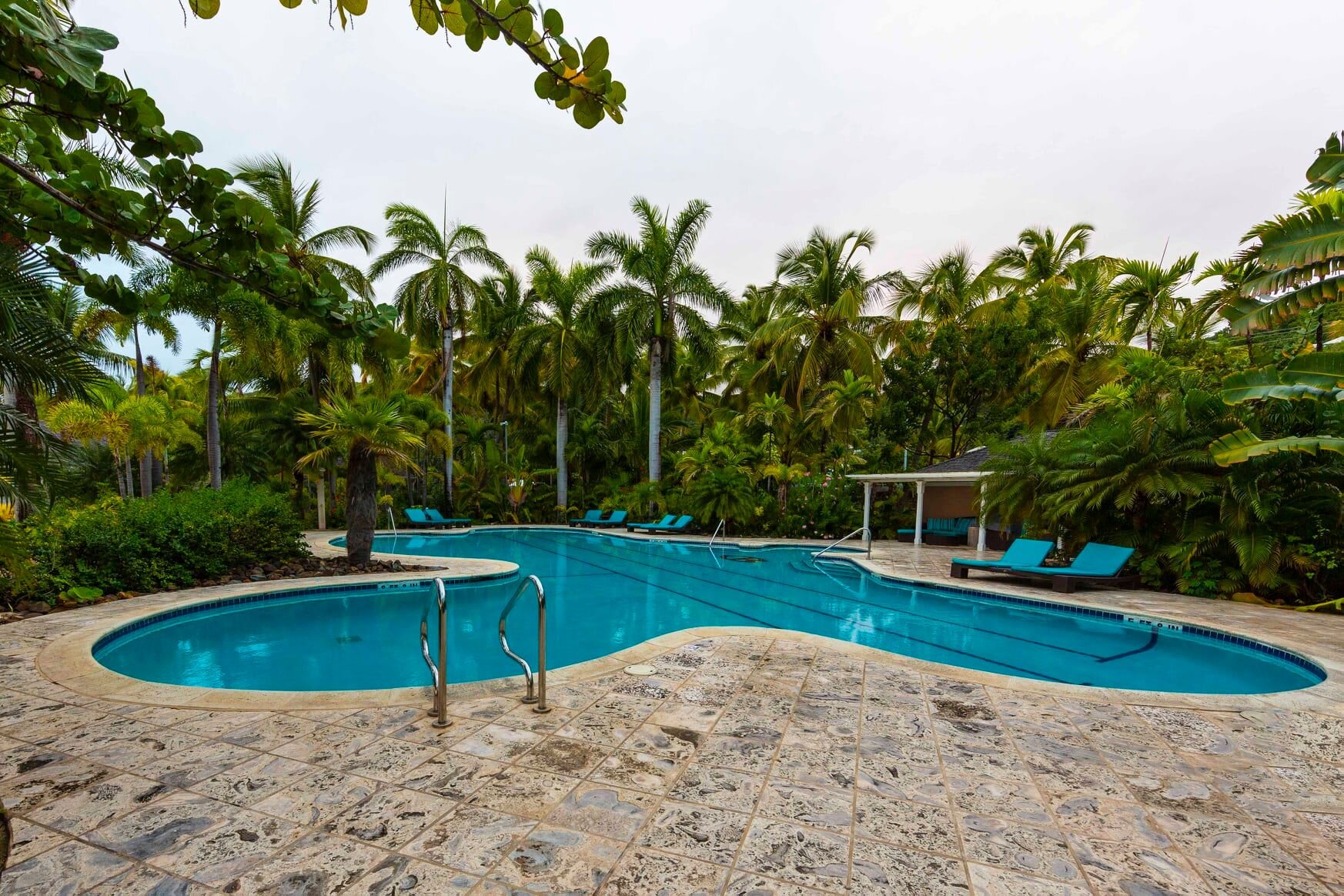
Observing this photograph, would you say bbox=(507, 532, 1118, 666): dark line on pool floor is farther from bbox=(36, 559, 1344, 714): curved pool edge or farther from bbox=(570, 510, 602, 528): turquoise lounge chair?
bbox=(570, 510, 602, 528): turquoise lounge chair

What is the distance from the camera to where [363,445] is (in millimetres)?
10258

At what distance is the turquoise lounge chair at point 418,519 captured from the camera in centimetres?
2050

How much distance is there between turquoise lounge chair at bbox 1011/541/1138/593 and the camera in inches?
391

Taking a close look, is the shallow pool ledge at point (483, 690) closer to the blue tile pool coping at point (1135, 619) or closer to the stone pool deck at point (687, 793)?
the stone pool deck at point (687, 793)

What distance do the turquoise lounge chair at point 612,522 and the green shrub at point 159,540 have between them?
11.6m

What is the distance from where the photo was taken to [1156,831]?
275 centimetres

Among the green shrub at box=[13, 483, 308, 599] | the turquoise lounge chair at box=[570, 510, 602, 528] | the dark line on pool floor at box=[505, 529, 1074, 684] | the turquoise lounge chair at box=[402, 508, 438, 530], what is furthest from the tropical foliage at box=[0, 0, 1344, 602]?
the dark line on pool floor at box=[505, 529, 1074, 684]

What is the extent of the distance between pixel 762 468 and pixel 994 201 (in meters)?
13.9

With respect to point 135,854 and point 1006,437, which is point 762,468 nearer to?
point 1006,437

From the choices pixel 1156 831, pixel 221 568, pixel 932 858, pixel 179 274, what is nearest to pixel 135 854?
pixel 932 858

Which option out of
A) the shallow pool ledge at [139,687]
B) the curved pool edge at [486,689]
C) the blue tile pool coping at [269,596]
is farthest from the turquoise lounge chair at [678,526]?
the shallow pool ledge at [139,687]

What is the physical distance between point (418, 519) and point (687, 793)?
19.6 metres

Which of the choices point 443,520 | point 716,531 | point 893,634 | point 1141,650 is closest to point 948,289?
point 716,531

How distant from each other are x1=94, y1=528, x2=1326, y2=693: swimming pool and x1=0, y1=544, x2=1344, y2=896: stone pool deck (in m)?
1.35
